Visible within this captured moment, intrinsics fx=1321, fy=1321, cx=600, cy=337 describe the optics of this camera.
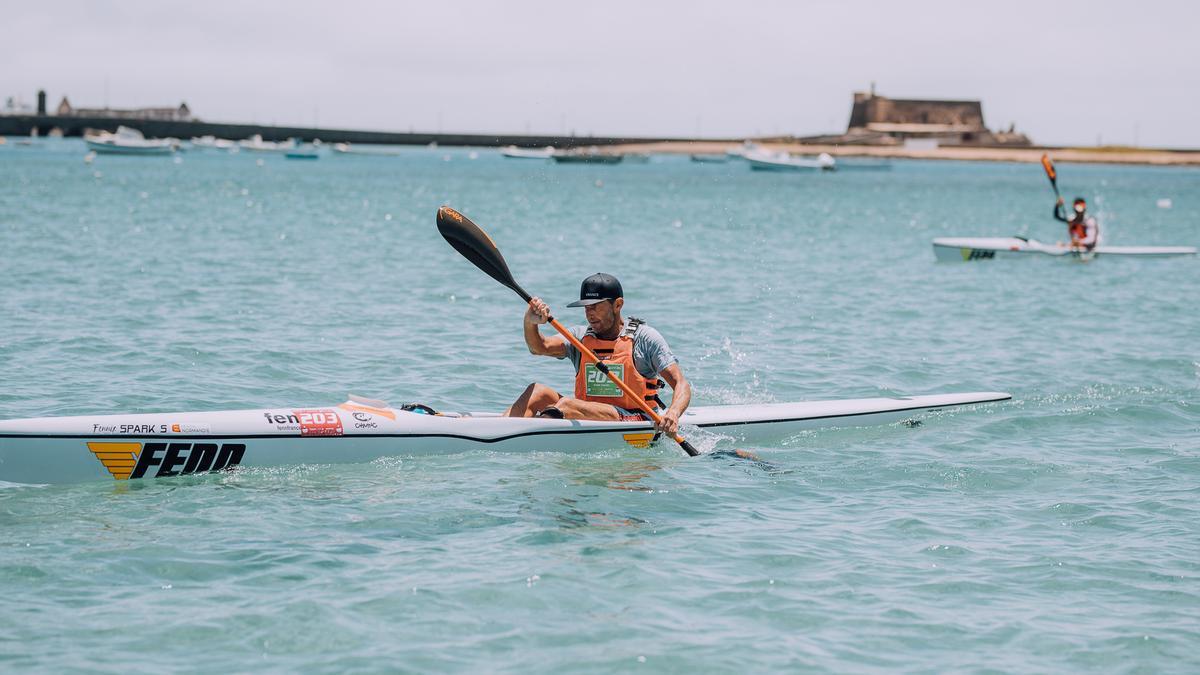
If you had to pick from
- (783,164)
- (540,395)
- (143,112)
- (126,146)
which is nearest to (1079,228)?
(540,395)

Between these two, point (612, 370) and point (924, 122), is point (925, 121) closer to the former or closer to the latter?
point (924, 122)

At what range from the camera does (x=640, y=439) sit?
945 centimetres

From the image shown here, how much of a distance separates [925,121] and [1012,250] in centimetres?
13607

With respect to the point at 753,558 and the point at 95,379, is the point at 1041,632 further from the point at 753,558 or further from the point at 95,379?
the point at 95,379

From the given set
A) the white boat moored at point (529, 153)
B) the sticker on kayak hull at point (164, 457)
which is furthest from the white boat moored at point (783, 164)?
the sticker on kayak hull at point (164, 457)

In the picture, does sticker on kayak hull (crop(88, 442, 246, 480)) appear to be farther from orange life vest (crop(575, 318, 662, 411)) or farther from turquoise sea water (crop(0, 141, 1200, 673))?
orange life vest (crop(575, 318, 662, 411))

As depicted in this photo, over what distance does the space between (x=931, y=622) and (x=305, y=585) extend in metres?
3.05

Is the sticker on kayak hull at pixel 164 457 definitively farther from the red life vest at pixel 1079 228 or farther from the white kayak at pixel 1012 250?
the red life vest at pixel 1079 228

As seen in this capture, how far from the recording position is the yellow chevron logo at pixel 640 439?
943cm

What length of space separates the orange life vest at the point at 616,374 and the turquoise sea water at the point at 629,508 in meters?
0.49

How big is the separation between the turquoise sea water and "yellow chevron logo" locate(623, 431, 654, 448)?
0.60 ft

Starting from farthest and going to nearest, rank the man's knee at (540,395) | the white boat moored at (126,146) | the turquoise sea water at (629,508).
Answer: the white boat moored at (126,146) < the man's knee at (540,395) < the turquoise sea water at (629,508)

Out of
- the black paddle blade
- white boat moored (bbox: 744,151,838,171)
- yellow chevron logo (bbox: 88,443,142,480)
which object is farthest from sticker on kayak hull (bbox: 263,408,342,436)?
white boat moored (bbox: 744,151,838,171)

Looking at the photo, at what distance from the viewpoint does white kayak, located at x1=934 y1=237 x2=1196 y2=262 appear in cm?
2614
